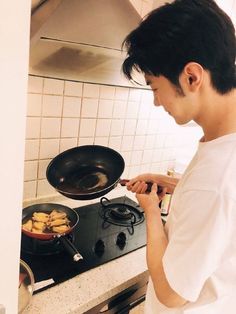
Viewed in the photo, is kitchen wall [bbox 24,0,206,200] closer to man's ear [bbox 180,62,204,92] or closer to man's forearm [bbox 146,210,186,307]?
man's ear [bbox 180,62,204,92]

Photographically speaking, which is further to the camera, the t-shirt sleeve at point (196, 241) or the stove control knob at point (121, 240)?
the stove control knob at point (121, 240)

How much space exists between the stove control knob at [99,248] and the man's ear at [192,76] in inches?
26.9

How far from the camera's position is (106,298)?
83cm

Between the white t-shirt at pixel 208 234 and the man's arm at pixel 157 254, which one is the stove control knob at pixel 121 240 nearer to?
the man's arm at pixel 157 254

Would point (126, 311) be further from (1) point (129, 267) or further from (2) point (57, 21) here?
(2) point (57, 21)

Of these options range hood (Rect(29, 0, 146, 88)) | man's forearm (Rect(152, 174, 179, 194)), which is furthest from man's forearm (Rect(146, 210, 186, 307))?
range hood (Rect(29, 0, 146, 88))

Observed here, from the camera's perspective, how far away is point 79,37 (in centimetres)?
82

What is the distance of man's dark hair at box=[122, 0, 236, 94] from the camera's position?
559 millimetres

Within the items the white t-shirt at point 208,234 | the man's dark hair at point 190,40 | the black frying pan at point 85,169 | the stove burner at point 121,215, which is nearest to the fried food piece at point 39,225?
the black frying pan at point 85,169

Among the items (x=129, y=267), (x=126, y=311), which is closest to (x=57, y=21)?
(x=129, y=267)

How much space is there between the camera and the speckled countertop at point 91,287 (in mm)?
738

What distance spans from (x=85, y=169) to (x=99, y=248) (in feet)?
1.23

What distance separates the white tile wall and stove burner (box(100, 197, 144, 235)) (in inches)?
8.9

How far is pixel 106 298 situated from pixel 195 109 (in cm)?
62
